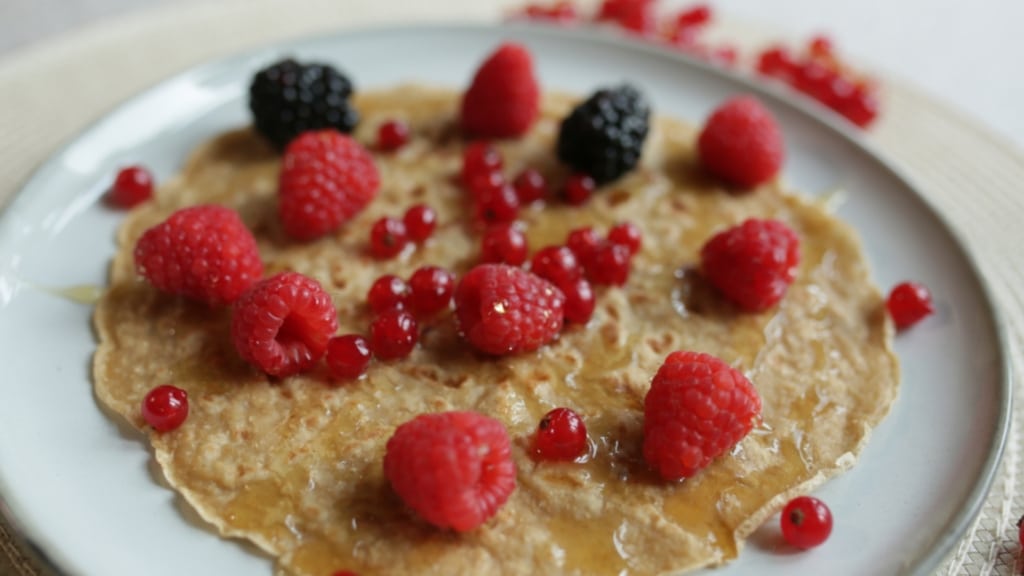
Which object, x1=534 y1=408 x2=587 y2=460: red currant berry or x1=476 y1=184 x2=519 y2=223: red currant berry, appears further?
x1=476 y1=184 x2=519 y2=223: red currant berry

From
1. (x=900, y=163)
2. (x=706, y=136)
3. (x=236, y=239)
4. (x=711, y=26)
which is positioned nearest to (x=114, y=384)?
(x=236, y=239)

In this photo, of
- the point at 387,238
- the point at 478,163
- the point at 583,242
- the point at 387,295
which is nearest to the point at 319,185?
the point at 387,238

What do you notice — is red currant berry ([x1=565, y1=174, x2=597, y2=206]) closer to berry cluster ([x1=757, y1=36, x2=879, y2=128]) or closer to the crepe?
the crepe

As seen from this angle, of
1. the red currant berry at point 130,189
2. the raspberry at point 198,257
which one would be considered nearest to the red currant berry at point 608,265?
the raspberry at point 198,257

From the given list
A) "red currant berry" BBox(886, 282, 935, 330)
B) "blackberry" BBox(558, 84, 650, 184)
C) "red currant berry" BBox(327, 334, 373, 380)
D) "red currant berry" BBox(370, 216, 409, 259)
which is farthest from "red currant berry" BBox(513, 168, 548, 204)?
"red currant berry" BBox(886, 282, 935, 330)

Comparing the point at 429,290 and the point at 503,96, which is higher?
the point at 503,96

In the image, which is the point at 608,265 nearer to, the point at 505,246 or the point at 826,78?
the point at 505,246
